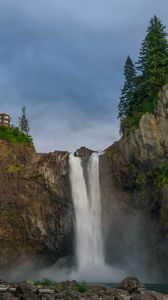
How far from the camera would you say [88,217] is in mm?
77812

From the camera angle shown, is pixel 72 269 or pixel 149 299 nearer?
pixel 149 299

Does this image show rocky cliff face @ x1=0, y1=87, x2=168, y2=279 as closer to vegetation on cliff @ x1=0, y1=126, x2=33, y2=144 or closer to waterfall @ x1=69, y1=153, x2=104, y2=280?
waterfall @ x1=69, y1=153, x2=104, y2=280

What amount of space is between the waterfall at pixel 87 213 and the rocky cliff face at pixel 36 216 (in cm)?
143

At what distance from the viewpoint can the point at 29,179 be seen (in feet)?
257

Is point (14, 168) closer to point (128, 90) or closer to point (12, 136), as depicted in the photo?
point (12, 136)

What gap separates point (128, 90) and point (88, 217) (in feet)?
90.2

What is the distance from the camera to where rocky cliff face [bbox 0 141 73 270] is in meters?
76.8

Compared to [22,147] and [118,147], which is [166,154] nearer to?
[118,147]

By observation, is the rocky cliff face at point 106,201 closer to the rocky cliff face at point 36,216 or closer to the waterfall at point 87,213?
the rocky cliff face at point 36,216

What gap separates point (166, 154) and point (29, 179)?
22474mm

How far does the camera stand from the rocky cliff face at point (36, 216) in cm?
7681

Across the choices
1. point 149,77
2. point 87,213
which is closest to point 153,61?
point 149,77

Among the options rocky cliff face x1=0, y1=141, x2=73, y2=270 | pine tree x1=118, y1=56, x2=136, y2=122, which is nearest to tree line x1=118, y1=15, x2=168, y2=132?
pine tree x1=118, y1=56, x2=136, y2=122

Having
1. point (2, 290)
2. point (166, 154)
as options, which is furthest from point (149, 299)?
point (166, 154)
